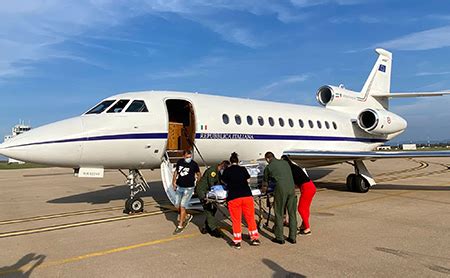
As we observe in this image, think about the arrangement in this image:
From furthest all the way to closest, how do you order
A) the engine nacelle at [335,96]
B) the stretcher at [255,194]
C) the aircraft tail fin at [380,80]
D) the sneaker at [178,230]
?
the aircraft tail fin at [380,80] < the engine nacelle at [335,96] < the sneaker at [178,230] < the stretcher at [255,194]

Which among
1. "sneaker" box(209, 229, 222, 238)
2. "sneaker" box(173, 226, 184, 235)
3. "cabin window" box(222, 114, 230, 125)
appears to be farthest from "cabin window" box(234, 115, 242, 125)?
"sneaker" box(209, 229, 222, 238)

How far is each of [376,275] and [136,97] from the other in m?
7.90

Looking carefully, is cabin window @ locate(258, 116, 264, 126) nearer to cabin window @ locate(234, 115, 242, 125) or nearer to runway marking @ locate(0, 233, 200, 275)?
cabin window @ locate(234, 115, 242, 125)

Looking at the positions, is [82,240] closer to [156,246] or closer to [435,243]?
[156,246]

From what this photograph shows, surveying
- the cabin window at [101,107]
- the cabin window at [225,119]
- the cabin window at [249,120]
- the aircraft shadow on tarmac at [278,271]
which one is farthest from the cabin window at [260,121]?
the aircraft shadow on tarmac at [278,271]

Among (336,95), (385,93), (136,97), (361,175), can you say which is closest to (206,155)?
(136,97)

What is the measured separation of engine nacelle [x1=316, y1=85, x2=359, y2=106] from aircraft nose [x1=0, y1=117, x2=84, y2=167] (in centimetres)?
1302

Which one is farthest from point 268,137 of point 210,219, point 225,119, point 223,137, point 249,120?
point 210,219

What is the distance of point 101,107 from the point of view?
1022 cm

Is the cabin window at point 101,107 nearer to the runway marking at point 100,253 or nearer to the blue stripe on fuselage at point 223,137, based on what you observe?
the blue stripe on fuselage at point 223,137

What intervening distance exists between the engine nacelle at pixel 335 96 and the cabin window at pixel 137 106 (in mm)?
11162

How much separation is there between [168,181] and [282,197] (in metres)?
4.04

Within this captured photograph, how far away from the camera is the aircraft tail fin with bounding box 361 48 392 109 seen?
19.8 meters

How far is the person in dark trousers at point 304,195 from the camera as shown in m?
7.36
